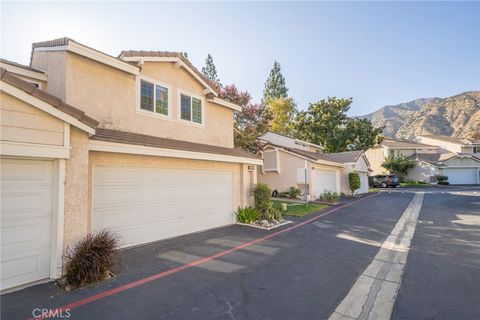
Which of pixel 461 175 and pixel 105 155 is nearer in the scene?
pixel 105 155

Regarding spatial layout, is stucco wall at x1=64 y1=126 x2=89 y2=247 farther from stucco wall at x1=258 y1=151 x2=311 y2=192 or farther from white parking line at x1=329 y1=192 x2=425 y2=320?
stucco wall at x1=258 y1=151 x2=311 y2=192

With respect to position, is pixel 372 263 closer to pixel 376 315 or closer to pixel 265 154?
pixel 376 315

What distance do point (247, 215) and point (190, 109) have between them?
549cm

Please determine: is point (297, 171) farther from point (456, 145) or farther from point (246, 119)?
point (456, 145)

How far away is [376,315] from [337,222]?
808 centimetres

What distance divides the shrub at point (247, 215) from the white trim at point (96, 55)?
723 cm

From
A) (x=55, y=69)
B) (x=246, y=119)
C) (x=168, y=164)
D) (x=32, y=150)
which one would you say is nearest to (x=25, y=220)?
(x=32, y=150)

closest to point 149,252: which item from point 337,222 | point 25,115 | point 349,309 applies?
point 25,115

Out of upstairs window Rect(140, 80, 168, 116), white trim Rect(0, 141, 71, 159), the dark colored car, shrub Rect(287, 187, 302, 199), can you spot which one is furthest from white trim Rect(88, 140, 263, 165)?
the dark colored car

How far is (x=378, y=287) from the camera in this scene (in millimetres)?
4965

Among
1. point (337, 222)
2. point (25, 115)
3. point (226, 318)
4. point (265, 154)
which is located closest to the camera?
point (226, 318)

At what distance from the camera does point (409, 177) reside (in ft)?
141

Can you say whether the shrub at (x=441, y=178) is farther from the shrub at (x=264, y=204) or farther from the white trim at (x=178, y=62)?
the white trim at (x=178, y=62)

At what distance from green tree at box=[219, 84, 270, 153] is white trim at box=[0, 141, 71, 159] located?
685 inches
